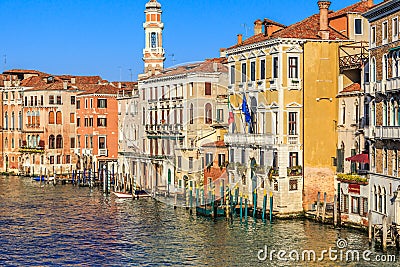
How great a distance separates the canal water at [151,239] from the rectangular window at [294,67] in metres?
5.44

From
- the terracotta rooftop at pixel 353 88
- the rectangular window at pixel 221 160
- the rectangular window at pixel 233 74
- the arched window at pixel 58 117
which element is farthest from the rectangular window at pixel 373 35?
the arched window at pixel 58 117

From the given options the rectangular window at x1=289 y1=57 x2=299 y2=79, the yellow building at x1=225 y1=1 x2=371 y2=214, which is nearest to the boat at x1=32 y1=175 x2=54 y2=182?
the yellow building at x1=225 y1=1 x2=371 y2=214

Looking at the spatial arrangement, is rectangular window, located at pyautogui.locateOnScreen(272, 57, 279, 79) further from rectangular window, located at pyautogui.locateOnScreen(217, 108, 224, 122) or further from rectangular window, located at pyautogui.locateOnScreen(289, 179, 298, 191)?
rectangular window, located at pyautogui.locateOnScreen(217, 108, 224, 122)

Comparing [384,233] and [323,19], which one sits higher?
[323,19]

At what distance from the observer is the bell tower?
55562 mm

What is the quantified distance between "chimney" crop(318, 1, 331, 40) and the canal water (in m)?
7.00

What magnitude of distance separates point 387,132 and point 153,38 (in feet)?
106

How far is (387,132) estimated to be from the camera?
2531 cm

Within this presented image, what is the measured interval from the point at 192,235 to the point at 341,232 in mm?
4893

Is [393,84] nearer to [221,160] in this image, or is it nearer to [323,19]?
[323,19]

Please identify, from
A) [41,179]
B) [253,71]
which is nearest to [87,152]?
[41,179]

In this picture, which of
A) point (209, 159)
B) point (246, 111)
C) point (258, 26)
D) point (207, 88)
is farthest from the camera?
point (207, 88)

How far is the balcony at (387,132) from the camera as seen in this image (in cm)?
2459

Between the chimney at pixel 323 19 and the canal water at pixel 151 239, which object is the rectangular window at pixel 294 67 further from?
the canal water at pixel 151 239
